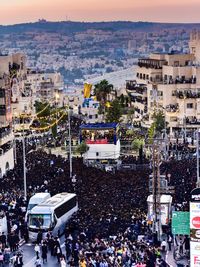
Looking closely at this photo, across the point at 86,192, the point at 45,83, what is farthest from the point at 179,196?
the point at 45,83

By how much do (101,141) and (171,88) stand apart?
20.1 metres

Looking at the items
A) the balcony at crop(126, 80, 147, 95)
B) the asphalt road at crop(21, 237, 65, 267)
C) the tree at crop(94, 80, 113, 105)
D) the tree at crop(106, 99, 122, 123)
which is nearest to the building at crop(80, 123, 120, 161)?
the tree at crop(106, 99, 122, 123)

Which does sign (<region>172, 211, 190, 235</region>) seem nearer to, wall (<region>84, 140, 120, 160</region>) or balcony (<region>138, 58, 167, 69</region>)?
wall (<region>84, 140, 120, 160</region>)

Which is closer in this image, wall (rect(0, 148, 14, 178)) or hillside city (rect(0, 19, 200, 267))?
hillside city (rect(0, 19, 200, 267))

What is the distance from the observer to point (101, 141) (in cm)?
5800

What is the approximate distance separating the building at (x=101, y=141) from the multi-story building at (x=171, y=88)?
11434 mm

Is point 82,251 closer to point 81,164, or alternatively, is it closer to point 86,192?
point 86,192

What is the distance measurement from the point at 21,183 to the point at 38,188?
1.79m

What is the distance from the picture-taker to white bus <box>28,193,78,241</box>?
3269 centimetres

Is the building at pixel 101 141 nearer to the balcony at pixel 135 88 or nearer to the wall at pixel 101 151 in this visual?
the wall at pixel 101 151

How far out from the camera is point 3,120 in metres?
63.6

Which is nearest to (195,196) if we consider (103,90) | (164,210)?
(164,210)

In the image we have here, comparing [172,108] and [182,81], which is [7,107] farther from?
[182,81]

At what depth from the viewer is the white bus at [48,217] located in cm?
3269
